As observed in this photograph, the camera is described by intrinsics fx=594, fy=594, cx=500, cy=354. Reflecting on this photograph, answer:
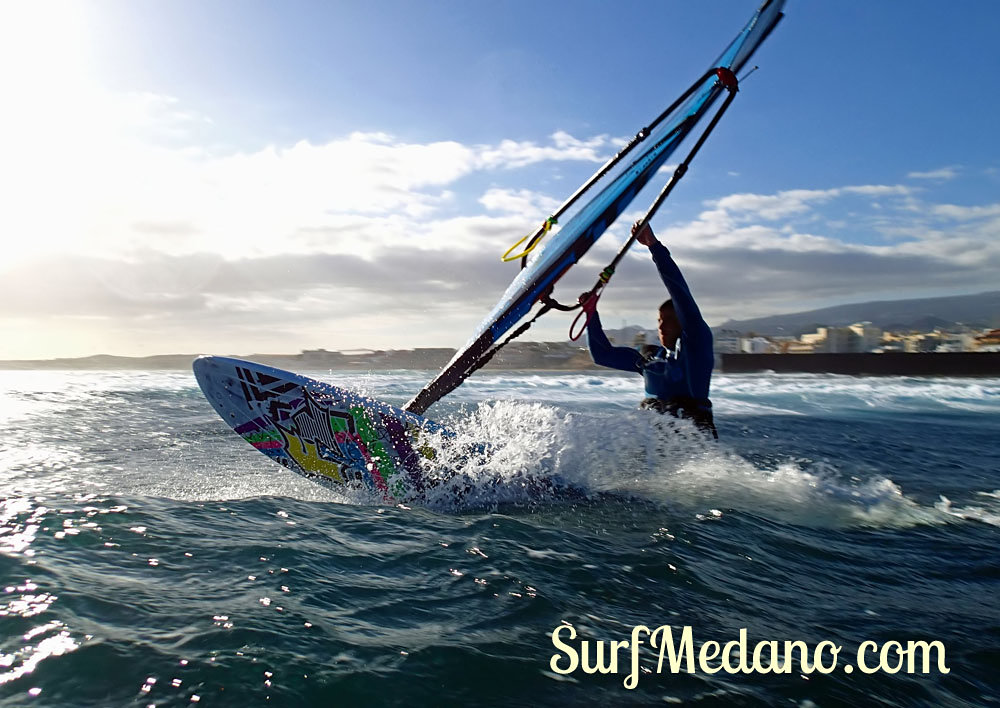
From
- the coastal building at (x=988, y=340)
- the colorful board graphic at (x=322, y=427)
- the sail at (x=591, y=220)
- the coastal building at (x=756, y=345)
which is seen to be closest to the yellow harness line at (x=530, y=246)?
the sail at (x=591, y=220)

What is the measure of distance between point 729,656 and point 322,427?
4019mm

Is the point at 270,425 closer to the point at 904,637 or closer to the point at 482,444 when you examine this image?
the point at 482,444

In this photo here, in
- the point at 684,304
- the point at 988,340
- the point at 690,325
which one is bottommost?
the point at 690,325

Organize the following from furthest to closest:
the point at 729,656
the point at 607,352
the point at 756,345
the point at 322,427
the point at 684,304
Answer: the point at 756,345 → the point at 607,352 → the point at 322,427 → the point at 684,304 → the point at 729,656

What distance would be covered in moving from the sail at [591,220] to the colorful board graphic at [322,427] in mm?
806

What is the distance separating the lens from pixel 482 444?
5.48 metres

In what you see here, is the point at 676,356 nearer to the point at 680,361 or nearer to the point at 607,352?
the point at 680,361

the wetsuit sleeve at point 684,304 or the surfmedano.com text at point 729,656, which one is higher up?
the wetsuit sleeve at point 684,304

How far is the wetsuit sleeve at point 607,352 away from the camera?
5.68m

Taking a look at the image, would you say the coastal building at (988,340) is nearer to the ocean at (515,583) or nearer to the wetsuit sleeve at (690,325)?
the ocean at (515,583)

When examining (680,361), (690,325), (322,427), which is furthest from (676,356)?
(322,427)

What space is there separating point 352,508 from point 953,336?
220 feet

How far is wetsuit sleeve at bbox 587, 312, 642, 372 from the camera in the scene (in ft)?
18.6

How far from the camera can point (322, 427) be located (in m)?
5.50
